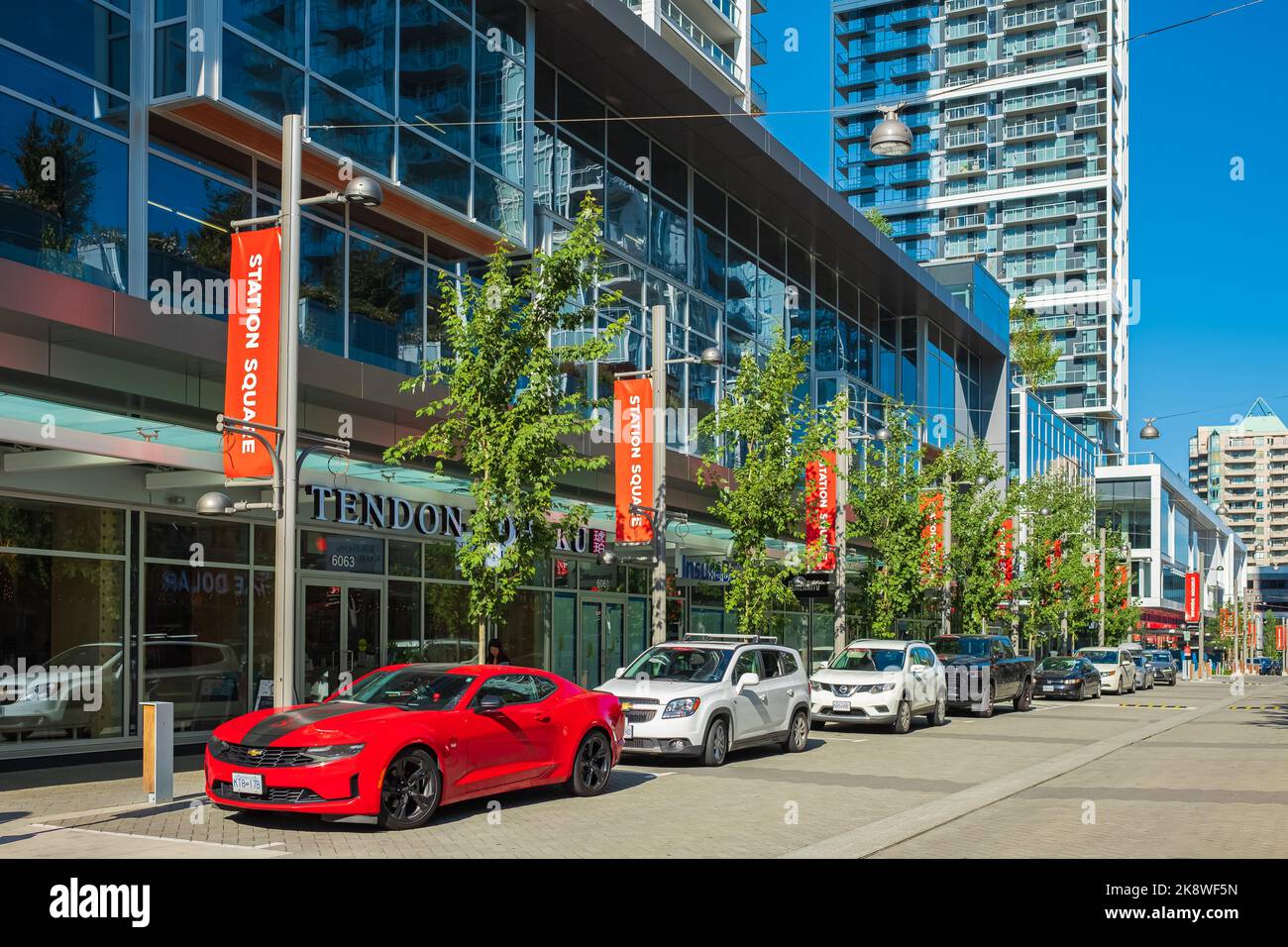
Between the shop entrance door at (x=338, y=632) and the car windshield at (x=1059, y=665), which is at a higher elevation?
the shop entrance door at (x=338, y=632)

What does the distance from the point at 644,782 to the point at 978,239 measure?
9999 cm

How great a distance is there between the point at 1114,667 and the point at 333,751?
39.3 m

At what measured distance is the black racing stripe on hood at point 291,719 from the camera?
11539 millimetres

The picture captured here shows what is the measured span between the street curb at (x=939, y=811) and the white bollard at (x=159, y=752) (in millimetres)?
6097

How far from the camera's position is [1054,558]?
52312mm

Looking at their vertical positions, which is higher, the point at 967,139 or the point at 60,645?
the point at 967,139

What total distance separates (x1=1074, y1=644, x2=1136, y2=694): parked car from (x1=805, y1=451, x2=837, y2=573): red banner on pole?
18.1 m

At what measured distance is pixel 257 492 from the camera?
18.8m

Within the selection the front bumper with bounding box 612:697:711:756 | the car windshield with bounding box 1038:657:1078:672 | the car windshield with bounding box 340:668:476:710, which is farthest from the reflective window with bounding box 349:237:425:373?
the car windshield with bounding box 1038:657:1078:672

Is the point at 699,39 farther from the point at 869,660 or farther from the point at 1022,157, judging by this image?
the point at 1022,157

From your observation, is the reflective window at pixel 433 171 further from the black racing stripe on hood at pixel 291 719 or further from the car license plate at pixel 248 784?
the car license plate at pixel 248 784

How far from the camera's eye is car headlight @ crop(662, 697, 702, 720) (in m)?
17.4

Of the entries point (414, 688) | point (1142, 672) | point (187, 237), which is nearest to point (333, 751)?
point (414, 688)

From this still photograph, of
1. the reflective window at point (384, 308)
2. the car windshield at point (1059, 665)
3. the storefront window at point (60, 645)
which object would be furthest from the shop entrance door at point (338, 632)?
the car windshield at point (1059, 665)
